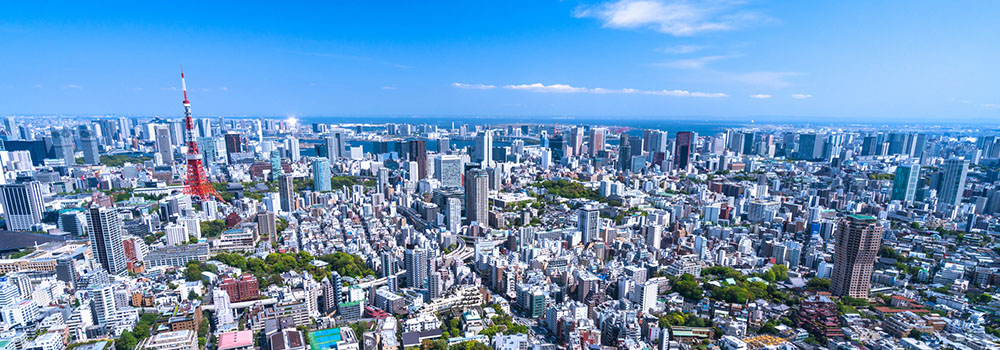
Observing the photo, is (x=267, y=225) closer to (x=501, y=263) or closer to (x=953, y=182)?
(x=501, y=263)

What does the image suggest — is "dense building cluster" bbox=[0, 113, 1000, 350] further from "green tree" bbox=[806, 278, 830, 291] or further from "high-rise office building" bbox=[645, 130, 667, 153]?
"high-rise office building" bbox=[645, 130, 667, 153]

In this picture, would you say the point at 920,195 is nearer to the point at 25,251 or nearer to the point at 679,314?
the point at 679,314

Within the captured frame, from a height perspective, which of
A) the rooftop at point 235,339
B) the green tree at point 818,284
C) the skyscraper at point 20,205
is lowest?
the green tree at point 818,284

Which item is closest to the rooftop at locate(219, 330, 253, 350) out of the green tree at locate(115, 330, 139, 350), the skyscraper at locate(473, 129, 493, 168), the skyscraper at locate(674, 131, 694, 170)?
the green tree at locate(115, 330, 139, 350)

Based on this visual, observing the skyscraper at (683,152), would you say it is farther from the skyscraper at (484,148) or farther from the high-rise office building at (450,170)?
the high-rise office building at (450,170)

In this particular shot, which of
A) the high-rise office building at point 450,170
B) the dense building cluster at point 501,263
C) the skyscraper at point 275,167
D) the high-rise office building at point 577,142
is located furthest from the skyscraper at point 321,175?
the high-rise office building at point 577,142

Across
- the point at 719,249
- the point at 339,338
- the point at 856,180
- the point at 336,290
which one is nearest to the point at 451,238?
the point at 336,290

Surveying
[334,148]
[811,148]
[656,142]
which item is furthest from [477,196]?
[811,148]
